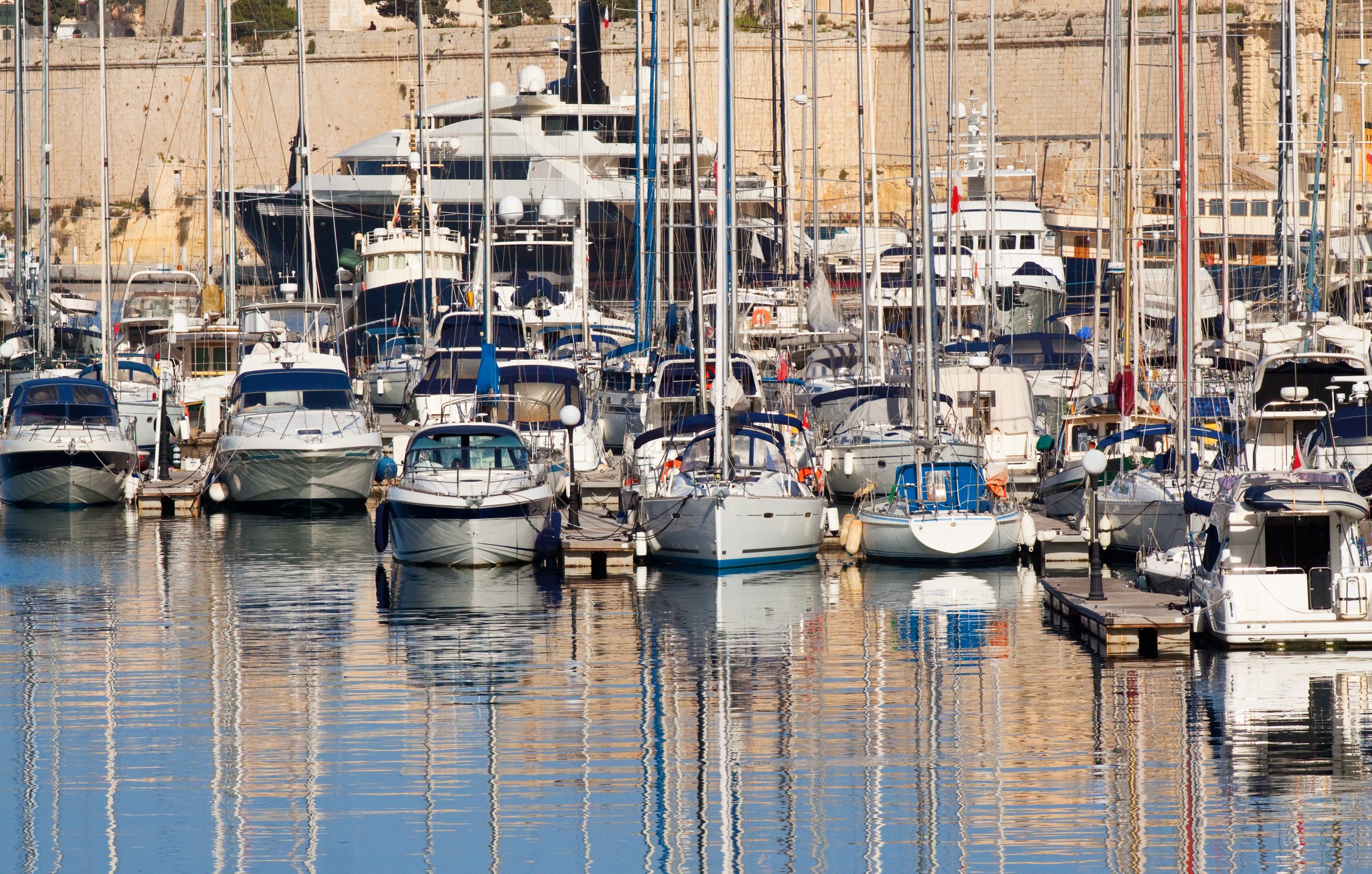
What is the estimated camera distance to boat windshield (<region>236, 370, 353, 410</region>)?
26.3 m

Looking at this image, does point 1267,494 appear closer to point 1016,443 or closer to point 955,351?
point 1016,443

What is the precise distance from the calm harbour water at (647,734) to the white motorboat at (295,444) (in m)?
5.01

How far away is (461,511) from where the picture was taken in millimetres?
20938

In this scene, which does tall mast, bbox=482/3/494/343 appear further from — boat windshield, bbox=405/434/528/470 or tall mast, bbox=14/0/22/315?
tall mast, bbox=14/0/22/315

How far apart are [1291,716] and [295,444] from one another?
14300mm

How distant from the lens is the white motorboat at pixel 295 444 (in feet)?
83.8

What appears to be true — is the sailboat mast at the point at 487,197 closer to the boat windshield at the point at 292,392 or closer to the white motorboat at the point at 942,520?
the boat windshield at the point at 292,392

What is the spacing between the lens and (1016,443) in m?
27.0

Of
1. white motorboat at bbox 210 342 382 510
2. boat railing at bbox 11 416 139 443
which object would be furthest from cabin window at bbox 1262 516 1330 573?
boat railing at bbox 11 416 139 443

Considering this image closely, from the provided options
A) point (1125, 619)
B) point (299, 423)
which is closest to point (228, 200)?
point (299, 423)

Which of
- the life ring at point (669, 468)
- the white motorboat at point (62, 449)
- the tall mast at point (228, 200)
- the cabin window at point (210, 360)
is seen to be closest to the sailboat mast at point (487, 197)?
the life ring at point (669, 468)

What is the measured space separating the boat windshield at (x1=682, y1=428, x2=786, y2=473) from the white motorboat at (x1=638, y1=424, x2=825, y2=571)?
34 millimetres

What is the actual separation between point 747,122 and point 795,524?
4396 centimetres

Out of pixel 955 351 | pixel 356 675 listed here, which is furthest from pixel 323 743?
pixel 955 351
